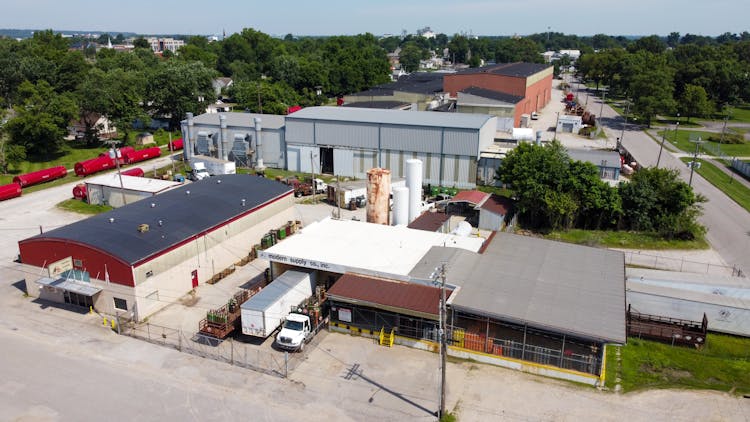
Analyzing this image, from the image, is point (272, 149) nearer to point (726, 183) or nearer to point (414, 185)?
Result: point (414, 185)

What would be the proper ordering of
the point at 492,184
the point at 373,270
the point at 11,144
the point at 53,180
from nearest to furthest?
the point at 373,270 → the point at 492,184 → the point at 53,180 → the point at 11,144

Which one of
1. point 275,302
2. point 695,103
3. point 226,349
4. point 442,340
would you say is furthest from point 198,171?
point 695,103

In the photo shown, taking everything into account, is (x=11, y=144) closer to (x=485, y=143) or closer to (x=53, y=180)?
(x=53, y=180)

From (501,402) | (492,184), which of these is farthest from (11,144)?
(501,402)

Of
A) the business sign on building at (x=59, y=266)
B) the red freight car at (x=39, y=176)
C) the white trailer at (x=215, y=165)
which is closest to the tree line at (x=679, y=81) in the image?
the white trailer at (x=215, y=165)

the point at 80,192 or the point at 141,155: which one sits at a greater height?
the point at 141,155

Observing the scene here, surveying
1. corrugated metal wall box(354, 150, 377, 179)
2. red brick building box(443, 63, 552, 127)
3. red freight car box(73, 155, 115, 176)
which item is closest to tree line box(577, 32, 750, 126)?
red brick building box(443, 63, 552, 127)
